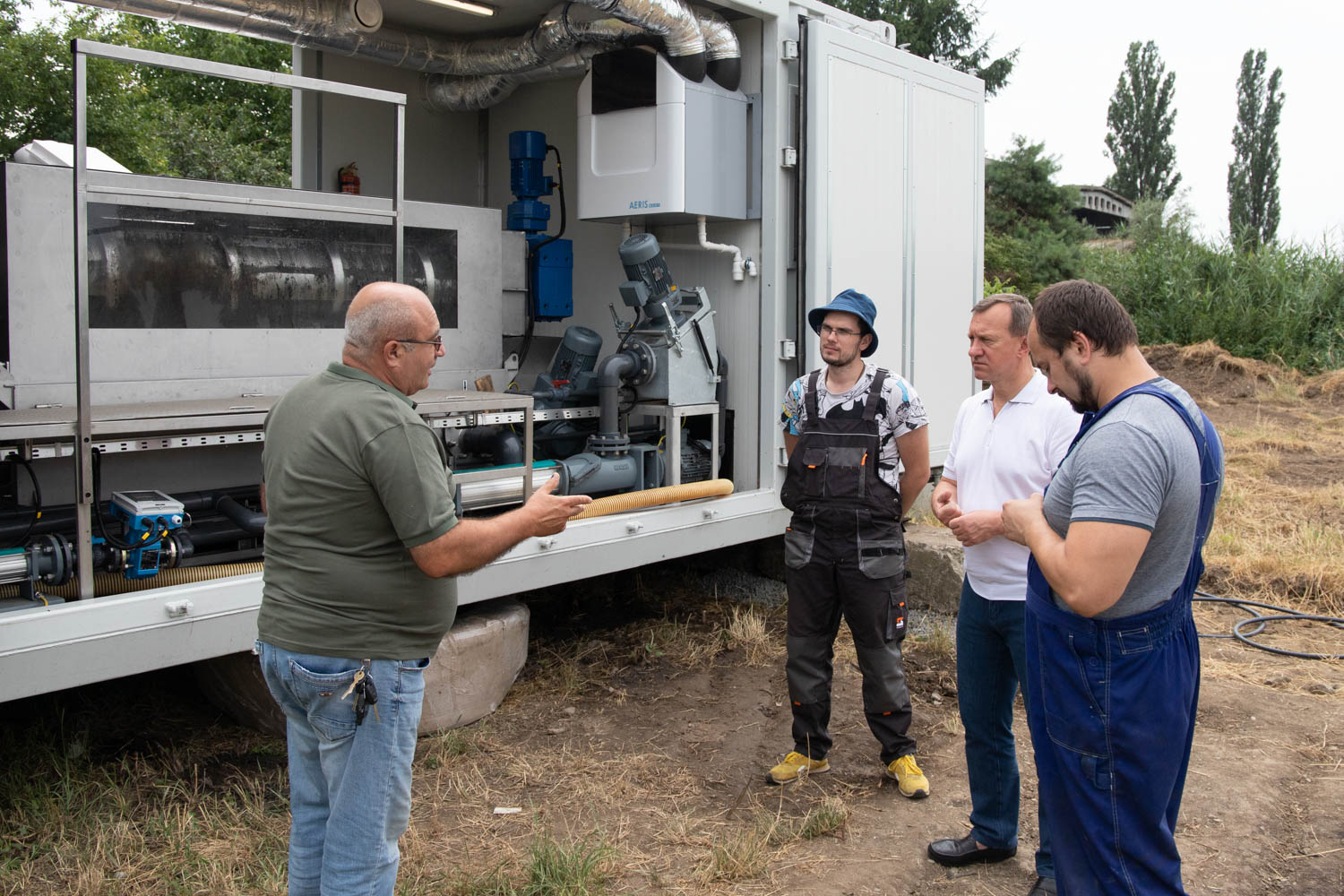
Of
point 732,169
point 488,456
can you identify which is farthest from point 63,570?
point 732,169

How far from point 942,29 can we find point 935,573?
75.4ft

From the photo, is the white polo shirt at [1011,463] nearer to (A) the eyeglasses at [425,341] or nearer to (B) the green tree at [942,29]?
(A) the eyeglasses at [425,341]

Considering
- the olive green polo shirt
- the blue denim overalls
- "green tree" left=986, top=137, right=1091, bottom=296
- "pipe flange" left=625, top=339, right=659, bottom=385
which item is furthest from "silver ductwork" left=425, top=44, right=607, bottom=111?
"green tree" left=986, top=137, right=1091, bottom=296

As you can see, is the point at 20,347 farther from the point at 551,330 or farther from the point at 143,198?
the point at 551,330

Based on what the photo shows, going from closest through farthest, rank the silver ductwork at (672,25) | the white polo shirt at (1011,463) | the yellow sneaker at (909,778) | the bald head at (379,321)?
the bald head at (379,321) < the white polo shirt at (1011,463) < the yellow sneaker at (909,778) < the silver ductwork at (672,25)

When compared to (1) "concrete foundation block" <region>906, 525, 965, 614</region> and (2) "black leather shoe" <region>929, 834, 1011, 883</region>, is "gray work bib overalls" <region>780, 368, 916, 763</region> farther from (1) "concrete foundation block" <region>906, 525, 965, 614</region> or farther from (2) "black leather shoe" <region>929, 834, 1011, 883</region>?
(1) "concrete foundation block" <region>906, 525, 965, 614</region>

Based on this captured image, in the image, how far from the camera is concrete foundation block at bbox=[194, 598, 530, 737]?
14.9 feet

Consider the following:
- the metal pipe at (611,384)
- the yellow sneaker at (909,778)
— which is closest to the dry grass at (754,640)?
the metal pipe at (611,384)

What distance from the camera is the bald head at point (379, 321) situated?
2559 millimetres

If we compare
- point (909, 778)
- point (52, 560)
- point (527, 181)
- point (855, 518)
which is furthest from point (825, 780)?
point (527, 181)

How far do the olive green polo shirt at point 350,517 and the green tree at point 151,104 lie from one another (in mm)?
12393

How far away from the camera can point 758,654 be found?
19.1 feet

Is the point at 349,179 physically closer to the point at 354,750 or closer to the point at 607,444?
the point at 607,444

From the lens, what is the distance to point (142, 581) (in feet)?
12.7
